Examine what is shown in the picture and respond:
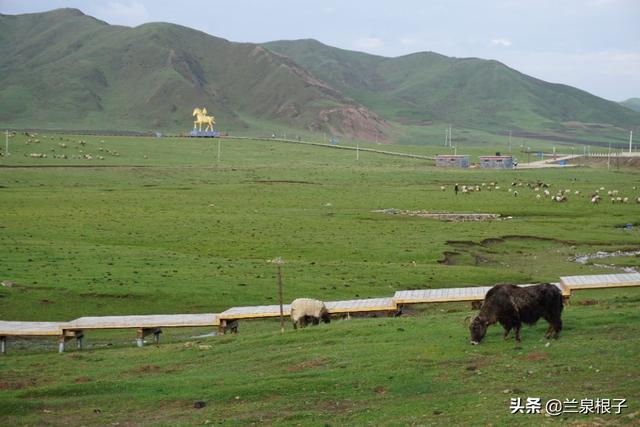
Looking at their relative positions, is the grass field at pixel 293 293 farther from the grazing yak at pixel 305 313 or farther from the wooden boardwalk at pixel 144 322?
the grazing yak at pixel 305 313

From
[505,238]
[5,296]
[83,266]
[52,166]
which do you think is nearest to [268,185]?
[52,166]

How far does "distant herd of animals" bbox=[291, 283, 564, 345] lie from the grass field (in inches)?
17.4

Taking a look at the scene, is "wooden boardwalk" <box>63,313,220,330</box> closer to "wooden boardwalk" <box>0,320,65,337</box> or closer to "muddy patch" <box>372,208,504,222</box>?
"wooden boardwalk" <box>0,320,65,337</box>

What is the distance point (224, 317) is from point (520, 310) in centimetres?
1143

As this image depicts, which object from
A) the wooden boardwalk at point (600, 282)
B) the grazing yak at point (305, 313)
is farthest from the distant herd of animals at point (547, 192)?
the grazing yak at point (305, 313)

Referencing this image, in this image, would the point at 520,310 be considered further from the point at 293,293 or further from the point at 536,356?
the point at 293,293

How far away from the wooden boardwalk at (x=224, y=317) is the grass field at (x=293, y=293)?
79cm

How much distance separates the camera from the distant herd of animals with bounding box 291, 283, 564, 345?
72.4ft

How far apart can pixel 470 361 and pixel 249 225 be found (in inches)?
1706

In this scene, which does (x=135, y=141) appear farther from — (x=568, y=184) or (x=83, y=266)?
(x=83, y=266)

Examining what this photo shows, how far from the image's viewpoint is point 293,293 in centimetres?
3812

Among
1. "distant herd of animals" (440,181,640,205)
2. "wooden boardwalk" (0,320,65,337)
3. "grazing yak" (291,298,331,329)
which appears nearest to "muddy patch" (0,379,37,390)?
"wooden boardwalk" (0,320,65,337)

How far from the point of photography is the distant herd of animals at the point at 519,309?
22.1 metres

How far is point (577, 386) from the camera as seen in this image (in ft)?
58.1
